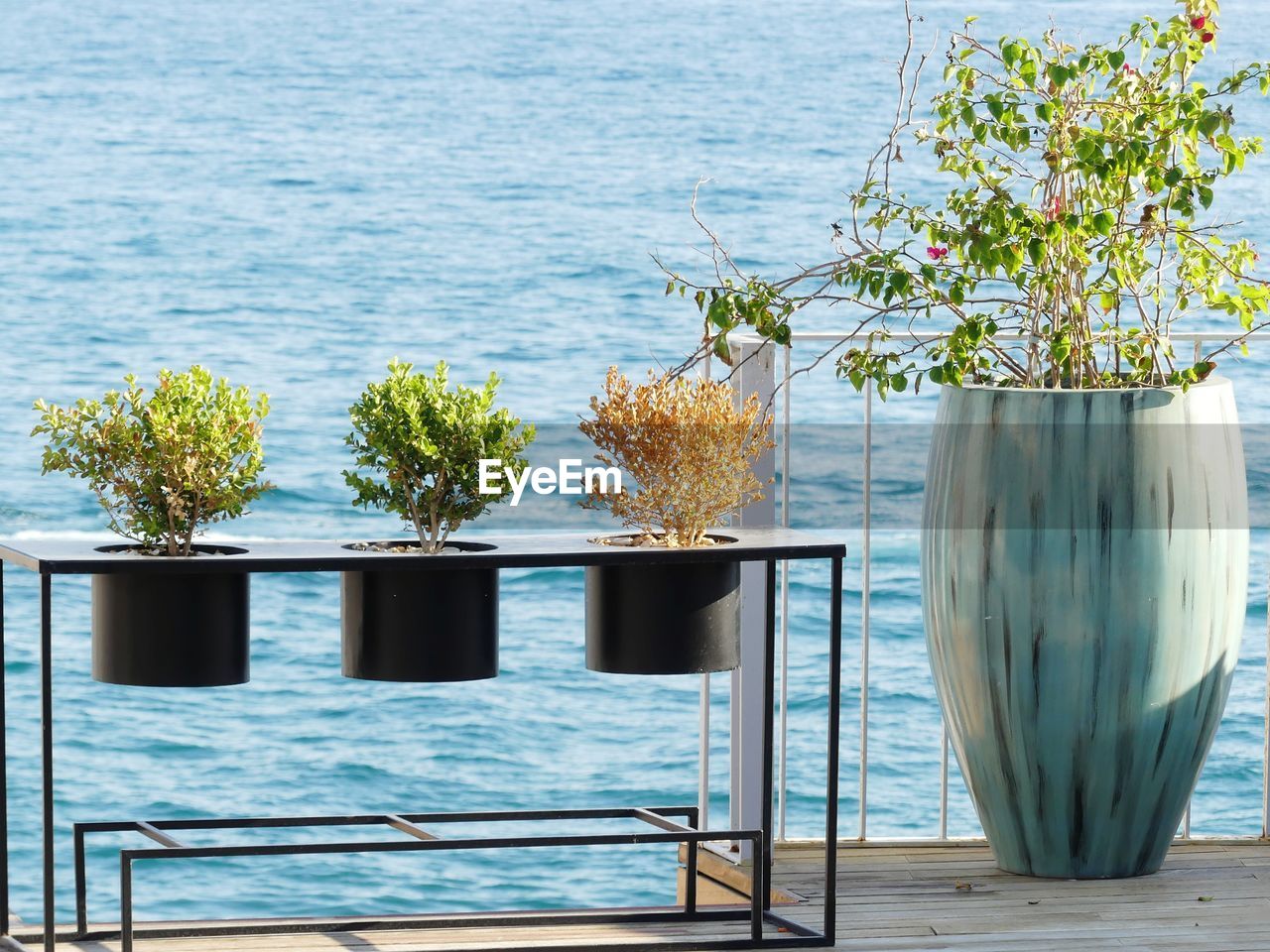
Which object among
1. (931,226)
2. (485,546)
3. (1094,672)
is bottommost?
(1094,672)

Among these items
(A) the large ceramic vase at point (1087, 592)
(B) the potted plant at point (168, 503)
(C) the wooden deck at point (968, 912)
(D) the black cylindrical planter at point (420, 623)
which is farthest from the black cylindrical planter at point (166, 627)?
(A) the large ceramic vase at point (1087, 592)

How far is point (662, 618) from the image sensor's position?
276 cm

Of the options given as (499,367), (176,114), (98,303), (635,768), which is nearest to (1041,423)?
(635,768)

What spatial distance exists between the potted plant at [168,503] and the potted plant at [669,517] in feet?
1.74

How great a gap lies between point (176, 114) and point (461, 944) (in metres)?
16.8

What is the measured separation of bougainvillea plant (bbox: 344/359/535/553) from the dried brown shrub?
0.16 m

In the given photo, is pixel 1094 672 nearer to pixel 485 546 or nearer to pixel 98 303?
pixel 485 546

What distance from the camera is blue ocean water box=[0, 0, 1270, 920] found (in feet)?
40.5

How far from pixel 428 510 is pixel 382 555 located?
14 centimetres

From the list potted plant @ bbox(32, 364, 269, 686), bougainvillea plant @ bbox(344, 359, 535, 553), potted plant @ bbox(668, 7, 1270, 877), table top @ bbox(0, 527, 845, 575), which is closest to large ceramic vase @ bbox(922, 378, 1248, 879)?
potted plant @ bbox(668, 7, 1270, 877)

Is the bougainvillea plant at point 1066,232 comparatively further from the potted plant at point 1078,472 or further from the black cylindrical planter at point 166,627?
the black cylindrical planter at point 166,627

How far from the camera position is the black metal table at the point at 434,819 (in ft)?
8.21

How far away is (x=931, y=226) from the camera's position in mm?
3162

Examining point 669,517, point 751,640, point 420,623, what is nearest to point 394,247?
point 751,640
